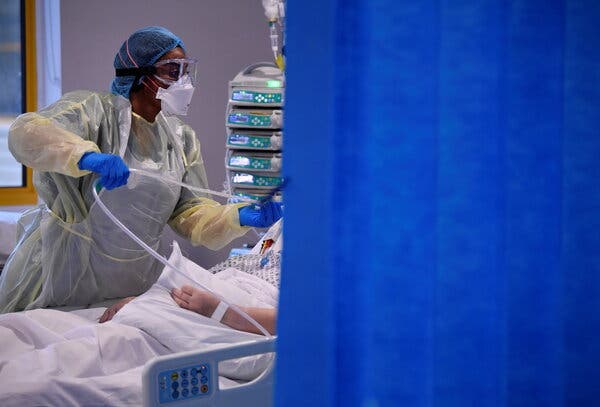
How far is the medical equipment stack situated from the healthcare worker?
0.81 m

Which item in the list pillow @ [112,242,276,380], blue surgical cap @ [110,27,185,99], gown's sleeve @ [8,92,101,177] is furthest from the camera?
blue surgical cap @ [110,27,185,99]

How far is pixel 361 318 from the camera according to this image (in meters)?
0.97

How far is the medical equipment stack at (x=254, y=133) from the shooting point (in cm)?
343

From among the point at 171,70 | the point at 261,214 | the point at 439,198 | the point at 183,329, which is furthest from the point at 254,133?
the point at 439,198

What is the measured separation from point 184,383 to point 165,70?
52.0 inches

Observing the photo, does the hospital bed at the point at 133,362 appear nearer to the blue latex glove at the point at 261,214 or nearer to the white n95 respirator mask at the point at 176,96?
the blue latex glove at the point at 261,214

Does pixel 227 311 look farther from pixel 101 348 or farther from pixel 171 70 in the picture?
pixel 171 70

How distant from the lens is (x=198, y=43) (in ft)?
14.3

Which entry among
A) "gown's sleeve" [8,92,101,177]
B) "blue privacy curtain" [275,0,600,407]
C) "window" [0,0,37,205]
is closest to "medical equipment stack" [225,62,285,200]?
"gown's sleeve" [8,92,101,177]

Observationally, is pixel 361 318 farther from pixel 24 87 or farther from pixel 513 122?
pixel 24 87

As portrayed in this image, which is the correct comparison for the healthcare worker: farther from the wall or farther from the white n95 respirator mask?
the wall

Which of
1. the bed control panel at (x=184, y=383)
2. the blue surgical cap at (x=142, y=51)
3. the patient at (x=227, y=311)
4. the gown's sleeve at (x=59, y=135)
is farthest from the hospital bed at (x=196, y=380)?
the blue surgical cap at (x=142, y=51)

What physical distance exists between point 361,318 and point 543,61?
1.28 ft

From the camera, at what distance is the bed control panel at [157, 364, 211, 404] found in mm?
1510
